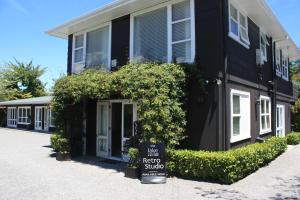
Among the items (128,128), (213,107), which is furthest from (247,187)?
(128,128)

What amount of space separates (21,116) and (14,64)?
883 inches

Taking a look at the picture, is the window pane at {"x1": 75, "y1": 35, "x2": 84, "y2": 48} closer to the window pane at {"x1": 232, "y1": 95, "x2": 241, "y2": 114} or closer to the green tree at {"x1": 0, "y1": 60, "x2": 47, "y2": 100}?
the window pane at {"x1": 232, "y1": 95, "x2": 241, "y2": 114}

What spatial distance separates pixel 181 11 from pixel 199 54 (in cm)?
182

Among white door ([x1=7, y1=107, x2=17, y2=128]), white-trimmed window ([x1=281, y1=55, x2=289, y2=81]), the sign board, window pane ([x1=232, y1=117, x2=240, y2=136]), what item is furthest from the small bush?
white door ([x1=7, y1=107, x2=17, y2=128])

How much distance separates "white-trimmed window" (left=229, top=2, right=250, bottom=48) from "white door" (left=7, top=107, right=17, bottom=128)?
100ft

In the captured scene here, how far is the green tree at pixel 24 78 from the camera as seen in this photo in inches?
1983

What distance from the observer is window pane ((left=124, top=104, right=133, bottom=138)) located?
11.8 metres

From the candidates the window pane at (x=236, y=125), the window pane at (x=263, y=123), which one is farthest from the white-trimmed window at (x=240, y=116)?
the window pane at (x=263, y=123)

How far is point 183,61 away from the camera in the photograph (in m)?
10.4

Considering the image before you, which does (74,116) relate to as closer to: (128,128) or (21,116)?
(128,128)

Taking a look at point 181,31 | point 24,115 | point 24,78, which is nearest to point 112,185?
point 181,31

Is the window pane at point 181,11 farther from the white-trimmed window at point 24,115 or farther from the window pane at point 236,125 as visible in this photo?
the white-trimmed window at point 24,115

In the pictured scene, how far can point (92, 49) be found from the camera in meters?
14.0

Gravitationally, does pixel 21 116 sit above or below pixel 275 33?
below
